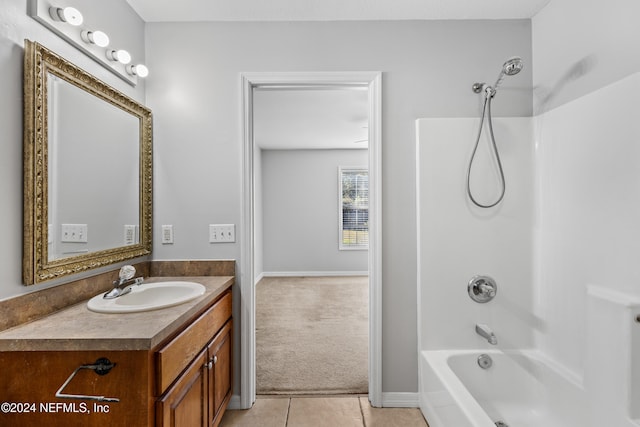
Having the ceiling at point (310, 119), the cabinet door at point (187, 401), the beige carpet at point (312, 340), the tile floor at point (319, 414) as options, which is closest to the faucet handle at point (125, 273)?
the cabinet door at point (187, 401)

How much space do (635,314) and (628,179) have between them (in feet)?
1.88

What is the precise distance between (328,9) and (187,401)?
221 centimetres

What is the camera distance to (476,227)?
205cm

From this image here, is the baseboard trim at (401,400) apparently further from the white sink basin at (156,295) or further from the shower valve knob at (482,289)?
the white sink basin at (156,295)

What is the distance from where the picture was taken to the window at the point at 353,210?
21.1 feet

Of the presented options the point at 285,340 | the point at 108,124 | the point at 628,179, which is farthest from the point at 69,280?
the point at 628,179

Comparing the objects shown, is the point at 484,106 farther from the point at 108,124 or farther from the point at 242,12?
the point at 108,124

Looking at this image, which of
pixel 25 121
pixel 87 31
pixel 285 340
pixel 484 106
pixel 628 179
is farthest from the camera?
pixel 285 340

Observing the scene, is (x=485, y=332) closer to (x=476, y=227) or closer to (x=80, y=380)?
(x=476, y=227)

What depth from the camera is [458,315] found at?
6.68 feet

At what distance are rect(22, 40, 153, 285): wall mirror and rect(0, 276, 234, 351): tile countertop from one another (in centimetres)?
21

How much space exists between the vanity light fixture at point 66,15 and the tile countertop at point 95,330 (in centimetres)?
125

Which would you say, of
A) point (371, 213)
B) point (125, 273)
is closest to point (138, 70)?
point (125, 273)

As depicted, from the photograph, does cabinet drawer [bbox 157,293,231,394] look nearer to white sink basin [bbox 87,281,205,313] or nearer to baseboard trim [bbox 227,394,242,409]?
white sink basin [bbox 87,281,205,313]
